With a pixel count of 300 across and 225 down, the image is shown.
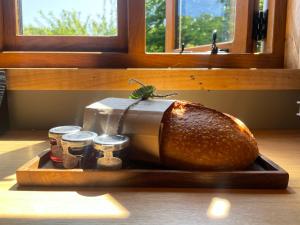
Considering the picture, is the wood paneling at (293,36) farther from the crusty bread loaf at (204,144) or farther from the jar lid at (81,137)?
the jar lid at (81,137)

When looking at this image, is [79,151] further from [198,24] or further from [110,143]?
[198,24]

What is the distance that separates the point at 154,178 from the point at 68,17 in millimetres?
781

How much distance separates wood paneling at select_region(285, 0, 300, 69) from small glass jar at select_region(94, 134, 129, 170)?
0.70 meters

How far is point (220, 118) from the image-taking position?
0.56 m

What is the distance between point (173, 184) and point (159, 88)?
46 centimetres

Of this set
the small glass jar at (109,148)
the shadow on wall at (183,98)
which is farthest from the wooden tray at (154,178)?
the shadow on wall at (183,98)

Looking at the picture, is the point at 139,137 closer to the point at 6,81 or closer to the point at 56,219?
the point at 56,219

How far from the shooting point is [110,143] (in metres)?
0.48

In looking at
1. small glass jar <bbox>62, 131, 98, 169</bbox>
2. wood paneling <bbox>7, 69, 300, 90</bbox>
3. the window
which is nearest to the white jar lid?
small glass jar <bbox>62, 131, 98, 169</bbox>

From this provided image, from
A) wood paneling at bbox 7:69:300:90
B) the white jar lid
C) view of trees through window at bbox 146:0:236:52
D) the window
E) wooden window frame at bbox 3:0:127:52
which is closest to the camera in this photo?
the white jar lid

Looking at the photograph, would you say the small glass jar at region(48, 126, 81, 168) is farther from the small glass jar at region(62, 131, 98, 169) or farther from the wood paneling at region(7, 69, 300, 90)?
the wood paneling at region(7, 69, 300, 90)

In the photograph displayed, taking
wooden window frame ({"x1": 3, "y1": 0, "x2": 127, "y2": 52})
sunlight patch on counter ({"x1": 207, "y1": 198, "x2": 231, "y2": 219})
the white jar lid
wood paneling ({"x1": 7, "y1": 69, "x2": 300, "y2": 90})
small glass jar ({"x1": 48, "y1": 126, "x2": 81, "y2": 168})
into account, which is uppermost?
wooden window frame ({"x1": 3, "y1": 0, "x2": 127, "y2": 52})

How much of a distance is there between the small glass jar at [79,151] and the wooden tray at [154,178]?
2 centimetres

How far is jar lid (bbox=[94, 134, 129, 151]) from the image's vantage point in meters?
0.48
